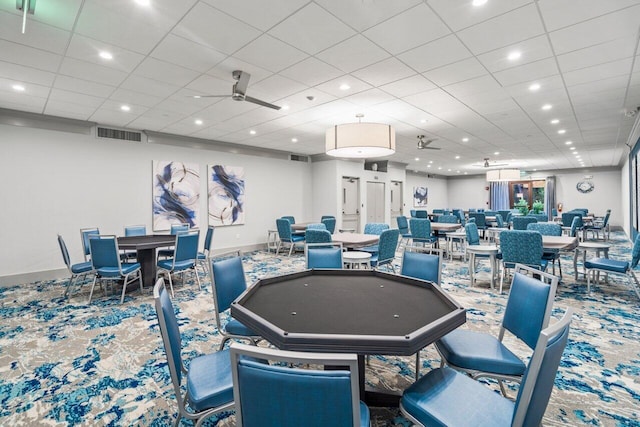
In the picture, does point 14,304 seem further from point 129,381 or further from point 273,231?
point 273,231

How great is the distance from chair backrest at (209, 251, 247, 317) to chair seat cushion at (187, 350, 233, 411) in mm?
570

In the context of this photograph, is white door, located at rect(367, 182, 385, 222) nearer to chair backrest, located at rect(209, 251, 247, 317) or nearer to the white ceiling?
the white ceiling

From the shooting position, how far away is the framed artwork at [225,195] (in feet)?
26.4

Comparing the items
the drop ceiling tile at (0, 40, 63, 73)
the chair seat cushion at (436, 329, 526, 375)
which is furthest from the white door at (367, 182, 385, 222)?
the chair seat cushion at (436, 329, 526, 375)

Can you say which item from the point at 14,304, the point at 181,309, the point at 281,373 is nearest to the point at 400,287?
the point at 281,373

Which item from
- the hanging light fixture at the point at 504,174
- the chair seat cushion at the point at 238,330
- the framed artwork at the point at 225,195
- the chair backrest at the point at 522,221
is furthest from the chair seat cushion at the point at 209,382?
the hanging light fixture at the point at 504,174

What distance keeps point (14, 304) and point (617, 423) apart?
6566 mm

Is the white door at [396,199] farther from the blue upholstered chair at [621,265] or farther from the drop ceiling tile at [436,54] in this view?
the drop ceiling tile at [436,54]

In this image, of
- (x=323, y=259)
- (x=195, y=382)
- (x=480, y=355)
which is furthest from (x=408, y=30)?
(x=195, y=382)

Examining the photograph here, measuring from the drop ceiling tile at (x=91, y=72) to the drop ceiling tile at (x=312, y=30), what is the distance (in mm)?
2263

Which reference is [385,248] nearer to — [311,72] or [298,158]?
[311,72]

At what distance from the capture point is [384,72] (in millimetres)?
3842

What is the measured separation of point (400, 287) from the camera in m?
2.26

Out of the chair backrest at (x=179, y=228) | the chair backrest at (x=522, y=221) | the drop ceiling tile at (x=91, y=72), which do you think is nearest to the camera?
the drop ceiling tile at (x=91, y=72)
